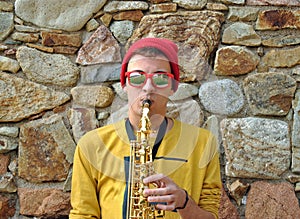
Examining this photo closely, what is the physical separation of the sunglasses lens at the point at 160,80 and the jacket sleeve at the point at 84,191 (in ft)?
1.22

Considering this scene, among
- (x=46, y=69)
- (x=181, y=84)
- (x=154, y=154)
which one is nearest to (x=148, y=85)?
(x=154, y=154)

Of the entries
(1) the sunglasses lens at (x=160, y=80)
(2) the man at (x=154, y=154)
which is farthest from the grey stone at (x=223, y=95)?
(1) the sunglasses lens at (x=160, y=80)

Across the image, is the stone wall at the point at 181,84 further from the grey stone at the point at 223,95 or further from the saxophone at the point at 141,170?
the saxophone at the point at 141,170

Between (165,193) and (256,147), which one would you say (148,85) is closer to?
(165,193)

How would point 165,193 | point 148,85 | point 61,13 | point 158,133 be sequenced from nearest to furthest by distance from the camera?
point 165,193 < point 148,85 < point 158,133 < point 61,13

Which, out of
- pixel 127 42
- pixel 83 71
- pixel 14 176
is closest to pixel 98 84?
pixel 83 71

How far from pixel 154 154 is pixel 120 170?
0.13 meters

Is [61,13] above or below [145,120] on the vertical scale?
above

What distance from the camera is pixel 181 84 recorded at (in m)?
2.11

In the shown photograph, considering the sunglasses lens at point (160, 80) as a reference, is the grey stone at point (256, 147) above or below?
below

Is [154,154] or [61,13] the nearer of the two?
[154,154]

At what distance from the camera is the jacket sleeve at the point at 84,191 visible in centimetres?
171

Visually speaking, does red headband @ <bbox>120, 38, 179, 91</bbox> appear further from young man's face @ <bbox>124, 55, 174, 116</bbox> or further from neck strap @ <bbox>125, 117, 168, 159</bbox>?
neck strap @ <bbox>125, 117, 168, 159</bbox>

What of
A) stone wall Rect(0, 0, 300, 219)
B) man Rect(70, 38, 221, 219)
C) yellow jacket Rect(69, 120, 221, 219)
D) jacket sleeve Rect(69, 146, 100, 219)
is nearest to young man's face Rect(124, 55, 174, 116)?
man Rect(70, 38, 221, 219)
